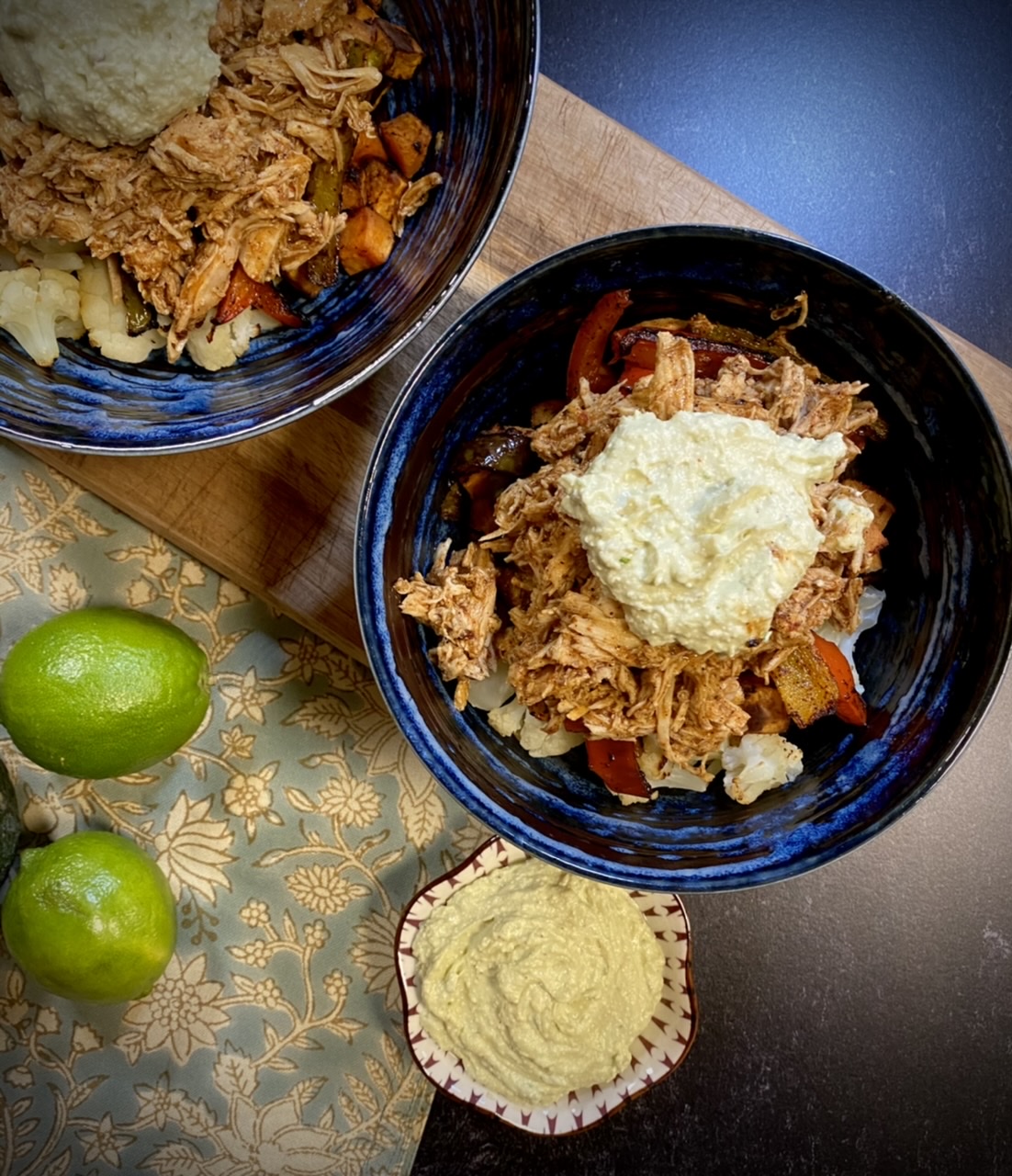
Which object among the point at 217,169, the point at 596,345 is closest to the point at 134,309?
the point at 217,169

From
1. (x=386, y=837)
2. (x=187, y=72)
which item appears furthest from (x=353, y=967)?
(x=187, y=72)

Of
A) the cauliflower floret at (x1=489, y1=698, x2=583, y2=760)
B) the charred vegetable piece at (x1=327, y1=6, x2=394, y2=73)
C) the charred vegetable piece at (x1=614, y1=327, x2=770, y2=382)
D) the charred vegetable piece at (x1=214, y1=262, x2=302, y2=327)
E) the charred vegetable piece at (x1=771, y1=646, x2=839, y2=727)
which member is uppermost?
the charred vegetable piece at (x1=327, y1=6, x2=394, y2=73)

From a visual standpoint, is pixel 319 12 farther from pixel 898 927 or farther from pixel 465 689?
pixel 898 927

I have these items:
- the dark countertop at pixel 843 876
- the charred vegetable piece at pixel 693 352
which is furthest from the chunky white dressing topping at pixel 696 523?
the dark countertop at pixel 843 876

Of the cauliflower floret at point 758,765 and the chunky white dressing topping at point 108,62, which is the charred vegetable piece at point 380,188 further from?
the cauliflower floret at point 758,765

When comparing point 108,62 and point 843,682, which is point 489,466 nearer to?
point 843,682

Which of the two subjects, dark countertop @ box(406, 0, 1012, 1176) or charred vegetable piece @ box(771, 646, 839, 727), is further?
dark countertop @ box(406, 0, 1012, 1176)

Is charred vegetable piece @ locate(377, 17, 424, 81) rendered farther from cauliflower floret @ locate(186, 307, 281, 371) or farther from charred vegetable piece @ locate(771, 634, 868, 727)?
charred vegetable piece @ locate(771, 634, 868, 727)

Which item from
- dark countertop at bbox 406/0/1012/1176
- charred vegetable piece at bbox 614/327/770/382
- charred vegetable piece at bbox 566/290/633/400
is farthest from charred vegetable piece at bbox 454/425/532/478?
dark countertop at bbox 406/0/1012/1176
